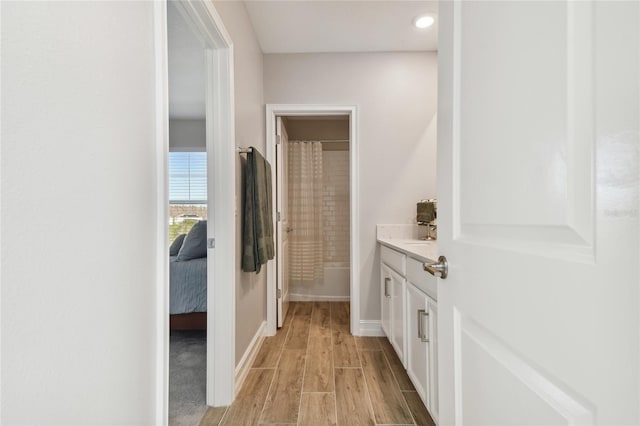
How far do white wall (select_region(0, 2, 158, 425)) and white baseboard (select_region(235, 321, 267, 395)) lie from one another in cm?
98

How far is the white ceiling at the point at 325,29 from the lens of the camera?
A: 211 centimetres

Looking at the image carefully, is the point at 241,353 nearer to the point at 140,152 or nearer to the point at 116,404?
the point at 116,404

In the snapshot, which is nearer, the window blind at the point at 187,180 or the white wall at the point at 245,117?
the white wall at the point at 245,117

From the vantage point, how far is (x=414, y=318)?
1672 millimetres

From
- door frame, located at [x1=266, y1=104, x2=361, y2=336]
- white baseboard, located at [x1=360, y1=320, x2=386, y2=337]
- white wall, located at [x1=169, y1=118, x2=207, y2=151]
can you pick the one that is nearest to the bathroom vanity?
white baseboard, located at [x1=360, y1=320, x2=386, y2=337]

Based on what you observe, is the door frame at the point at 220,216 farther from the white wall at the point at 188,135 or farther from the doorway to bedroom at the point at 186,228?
the white wall at the point at 188,135

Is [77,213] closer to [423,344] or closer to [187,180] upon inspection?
[423,344]

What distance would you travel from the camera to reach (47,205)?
0.56 m

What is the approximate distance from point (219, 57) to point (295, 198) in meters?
2.25

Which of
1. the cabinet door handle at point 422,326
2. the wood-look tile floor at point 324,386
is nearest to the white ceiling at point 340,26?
the cabinet door handle at point 422,326

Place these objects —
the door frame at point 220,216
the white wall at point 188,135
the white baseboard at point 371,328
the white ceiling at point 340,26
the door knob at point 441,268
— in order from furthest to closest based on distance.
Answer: the white wall at point 188,135
the white baseboard at point 371,328
the white ceiling at point 340,26
the door frame at point 220,216
the door knob at point 441,268

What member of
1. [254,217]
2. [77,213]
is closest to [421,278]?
[254,217]

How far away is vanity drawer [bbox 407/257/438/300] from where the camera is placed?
137cm

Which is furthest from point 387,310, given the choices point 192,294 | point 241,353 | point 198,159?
point 198,159
